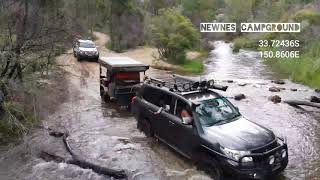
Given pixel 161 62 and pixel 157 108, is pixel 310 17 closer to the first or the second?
pixel 161 62

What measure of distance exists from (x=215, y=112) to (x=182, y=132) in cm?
96

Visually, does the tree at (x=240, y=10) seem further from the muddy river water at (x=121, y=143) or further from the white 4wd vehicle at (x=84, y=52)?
the muddy river water at (x=121, y=143)

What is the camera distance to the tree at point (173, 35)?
31703 mm

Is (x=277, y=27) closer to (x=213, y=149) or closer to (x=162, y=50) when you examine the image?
(x=162, y=50)

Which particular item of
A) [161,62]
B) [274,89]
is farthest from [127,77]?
[161,62]

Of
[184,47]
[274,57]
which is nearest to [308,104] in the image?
[184,47]

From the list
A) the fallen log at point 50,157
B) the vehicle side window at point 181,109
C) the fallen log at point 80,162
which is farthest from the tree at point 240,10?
the fallen log at point 50,157

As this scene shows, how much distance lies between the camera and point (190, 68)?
104ft

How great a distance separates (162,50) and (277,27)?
58.8 feet

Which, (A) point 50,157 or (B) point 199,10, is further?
(B) point 199,10

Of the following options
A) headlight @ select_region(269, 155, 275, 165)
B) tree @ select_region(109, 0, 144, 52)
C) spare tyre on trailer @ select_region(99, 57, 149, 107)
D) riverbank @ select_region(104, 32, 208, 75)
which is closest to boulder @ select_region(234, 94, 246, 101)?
spare tyre on trailer @ select_region(99, 57, 149, 107)

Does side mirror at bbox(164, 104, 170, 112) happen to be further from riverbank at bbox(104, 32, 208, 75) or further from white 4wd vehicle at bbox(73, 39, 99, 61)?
white 4wd vehicle at bbox(73, 39, 99, 61)

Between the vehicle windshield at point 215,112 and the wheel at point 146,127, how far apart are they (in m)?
2.35

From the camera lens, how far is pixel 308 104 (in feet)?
55.9
